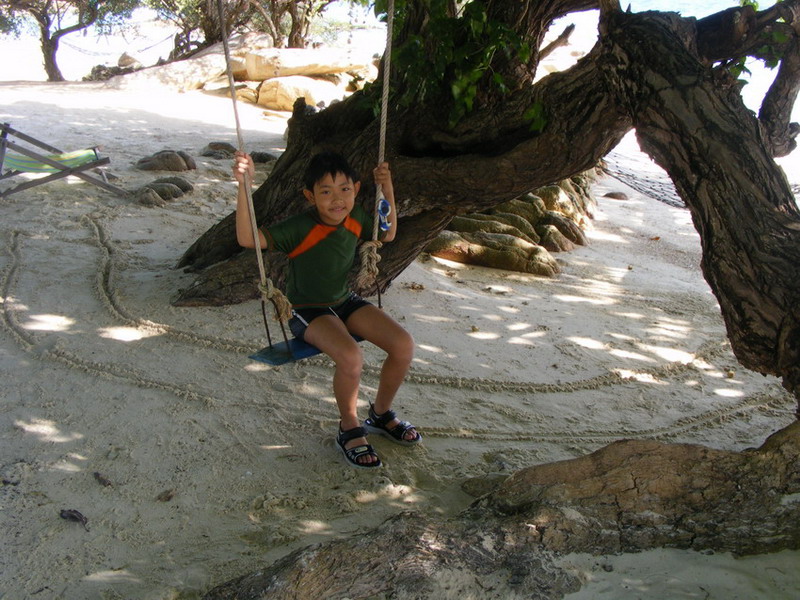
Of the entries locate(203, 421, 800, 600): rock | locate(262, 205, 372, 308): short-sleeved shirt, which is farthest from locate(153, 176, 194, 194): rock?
locate(203, 421, 800, 600): rock

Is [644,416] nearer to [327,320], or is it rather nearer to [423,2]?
[327,320]

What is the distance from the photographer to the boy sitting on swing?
2.52 metres

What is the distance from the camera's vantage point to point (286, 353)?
2.50 meters

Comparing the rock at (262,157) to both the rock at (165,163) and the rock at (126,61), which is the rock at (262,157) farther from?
the rock at (126,61)

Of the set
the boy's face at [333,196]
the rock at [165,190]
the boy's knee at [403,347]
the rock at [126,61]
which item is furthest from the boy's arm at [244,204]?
the rock at [126,61]

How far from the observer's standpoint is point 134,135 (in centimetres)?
851

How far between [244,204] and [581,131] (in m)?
1.51

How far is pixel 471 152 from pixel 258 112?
893cm

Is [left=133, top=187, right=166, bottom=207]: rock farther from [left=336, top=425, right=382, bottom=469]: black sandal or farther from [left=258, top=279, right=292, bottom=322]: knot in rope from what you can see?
[left=336, top=425, right=382, bottom=469]: black sandal

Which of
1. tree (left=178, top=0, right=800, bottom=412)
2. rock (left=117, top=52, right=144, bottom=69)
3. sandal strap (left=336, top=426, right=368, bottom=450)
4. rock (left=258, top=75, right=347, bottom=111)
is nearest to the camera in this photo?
tree (left=178, top=0, right=800, bottom=412)

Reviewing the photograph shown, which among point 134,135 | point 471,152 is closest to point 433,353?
point 471,152

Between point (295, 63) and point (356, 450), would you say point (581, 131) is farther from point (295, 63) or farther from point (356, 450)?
point (295, 63)

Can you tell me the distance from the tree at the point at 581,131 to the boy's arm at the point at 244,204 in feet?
4.18

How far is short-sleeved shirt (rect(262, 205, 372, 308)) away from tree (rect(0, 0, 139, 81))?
47.1 ft
